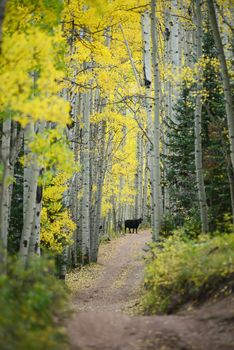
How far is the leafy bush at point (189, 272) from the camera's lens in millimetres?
8086

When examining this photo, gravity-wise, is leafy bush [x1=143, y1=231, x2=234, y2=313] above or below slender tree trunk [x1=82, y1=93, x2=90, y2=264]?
below

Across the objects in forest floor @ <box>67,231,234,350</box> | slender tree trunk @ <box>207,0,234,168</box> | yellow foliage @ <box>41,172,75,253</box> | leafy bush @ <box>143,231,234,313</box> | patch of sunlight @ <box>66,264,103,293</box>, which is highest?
slender tree trunk @ <box>207,0,234,168</box>

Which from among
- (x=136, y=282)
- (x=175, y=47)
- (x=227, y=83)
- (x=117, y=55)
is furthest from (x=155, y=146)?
(x=117, y=55)

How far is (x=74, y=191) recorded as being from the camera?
20219 mm

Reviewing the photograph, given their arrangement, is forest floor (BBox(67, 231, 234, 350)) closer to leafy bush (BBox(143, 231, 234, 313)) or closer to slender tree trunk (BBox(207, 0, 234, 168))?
leafy bush (BBox(143, 231, 234, 313))

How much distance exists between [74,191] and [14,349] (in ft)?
54.8

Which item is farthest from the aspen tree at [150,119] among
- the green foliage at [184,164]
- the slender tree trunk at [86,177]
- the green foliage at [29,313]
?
the green foliage at [29,313]

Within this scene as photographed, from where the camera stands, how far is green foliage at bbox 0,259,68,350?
146 inches

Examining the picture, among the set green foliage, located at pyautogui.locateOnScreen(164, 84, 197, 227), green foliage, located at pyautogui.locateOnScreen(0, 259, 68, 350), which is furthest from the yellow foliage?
green foliage, located at pyautogui.locateOnScreen(0, 259, 68, 350)

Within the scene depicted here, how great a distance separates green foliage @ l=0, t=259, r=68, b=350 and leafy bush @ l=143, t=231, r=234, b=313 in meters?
3.52

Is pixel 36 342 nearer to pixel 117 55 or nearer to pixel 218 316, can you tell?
pixel 218 316

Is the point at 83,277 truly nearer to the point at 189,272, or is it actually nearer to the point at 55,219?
the point at 55,219

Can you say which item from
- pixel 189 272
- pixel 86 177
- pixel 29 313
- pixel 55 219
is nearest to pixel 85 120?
pixel 86 177

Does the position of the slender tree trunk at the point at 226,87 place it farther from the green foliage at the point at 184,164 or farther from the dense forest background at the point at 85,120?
the green foliage at the point at 184,164
